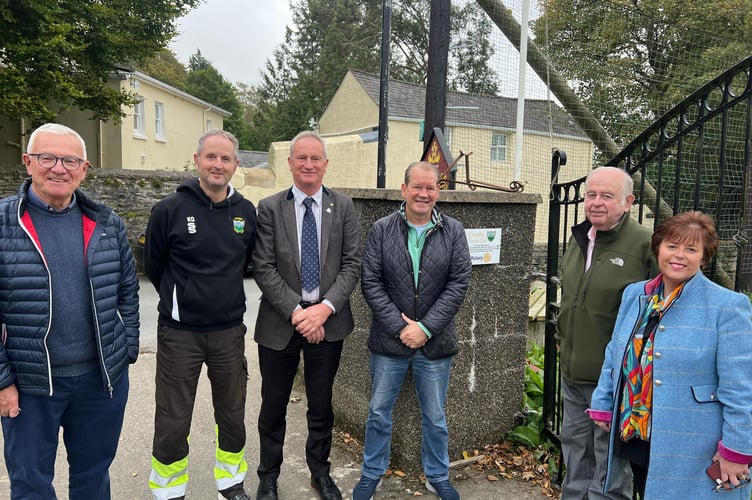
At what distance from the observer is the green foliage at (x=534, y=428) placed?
12.4 feet

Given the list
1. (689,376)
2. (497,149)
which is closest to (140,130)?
(497,149)

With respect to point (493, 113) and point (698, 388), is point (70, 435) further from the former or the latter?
point (493, 113)

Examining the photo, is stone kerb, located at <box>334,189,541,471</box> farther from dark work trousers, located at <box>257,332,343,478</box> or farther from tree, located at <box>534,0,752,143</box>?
tree, located at <box>534,0,752,143</box>

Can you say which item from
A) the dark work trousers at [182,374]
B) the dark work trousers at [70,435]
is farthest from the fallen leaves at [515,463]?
the dark work trousers at [70,435]

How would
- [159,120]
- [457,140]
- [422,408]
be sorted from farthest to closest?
1. [159,120]
2. [457,140]
3. [422,408]

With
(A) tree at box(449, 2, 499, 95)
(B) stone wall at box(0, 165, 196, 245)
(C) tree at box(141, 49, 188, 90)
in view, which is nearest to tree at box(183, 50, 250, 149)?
(C) tree at box(141, 49, 188, 90)

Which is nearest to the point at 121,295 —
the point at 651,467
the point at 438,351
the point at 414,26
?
the point at 438,351

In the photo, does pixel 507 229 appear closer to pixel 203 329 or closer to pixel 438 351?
pixel 438 351

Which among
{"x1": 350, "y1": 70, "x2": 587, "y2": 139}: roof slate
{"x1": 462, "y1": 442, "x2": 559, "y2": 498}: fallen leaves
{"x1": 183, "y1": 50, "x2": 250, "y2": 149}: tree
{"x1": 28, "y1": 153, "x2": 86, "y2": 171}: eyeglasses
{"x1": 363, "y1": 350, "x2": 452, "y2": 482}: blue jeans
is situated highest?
{"x1": 183, "y1": 50, "x2": 250, "y2": 149}: tree

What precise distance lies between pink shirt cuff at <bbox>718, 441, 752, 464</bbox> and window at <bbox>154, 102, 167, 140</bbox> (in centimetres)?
2228

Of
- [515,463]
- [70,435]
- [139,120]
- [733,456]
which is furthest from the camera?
[139,120]

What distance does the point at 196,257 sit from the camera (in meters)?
2.85

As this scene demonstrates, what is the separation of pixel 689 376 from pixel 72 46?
45.2 feet

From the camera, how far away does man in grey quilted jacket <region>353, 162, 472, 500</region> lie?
2982 mm
